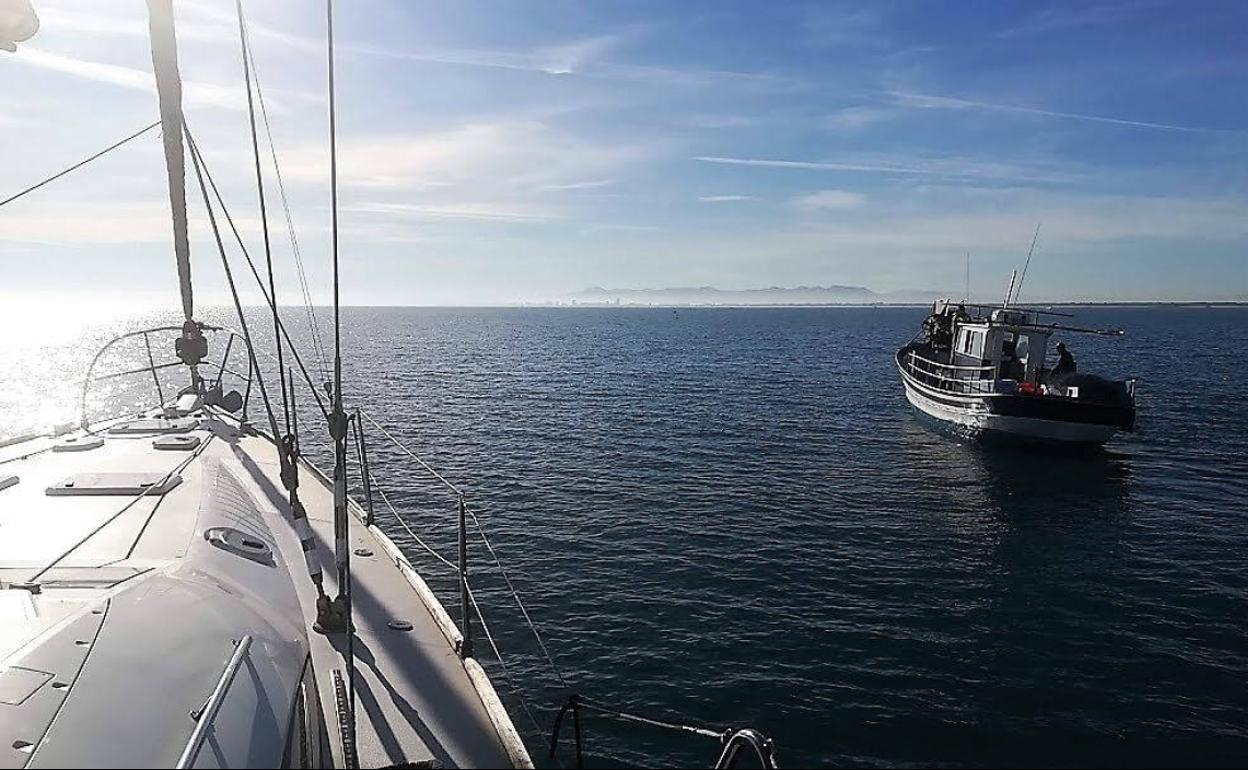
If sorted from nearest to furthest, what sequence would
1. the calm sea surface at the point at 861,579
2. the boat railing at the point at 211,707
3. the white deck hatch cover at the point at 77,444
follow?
the boat railing at the point at 211,707, the white deck hatch cover at the point at 77,444, the calm sea surface at the point at 861,579

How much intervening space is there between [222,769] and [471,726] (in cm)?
391

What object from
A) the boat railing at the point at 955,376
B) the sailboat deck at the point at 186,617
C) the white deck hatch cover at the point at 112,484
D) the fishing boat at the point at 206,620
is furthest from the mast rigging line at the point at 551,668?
the boat railing at the point at 955,376

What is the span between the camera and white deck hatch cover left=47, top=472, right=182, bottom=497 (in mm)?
8633

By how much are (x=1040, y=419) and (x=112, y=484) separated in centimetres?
3560

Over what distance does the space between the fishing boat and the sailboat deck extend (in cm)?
2

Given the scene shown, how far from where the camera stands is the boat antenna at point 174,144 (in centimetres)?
1253

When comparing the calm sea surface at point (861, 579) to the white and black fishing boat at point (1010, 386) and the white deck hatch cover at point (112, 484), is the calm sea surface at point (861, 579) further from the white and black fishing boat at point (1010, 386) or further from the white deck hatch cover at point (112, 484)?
the white deck hatch cover at point (112, 484)

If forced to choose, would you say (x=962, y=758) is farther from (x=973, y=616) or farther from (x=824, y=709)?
(x=973, y=616)

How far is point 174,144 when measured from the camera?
13.5 metres

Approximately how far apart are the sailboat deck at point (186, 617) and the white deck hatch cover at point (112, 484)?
0.10m

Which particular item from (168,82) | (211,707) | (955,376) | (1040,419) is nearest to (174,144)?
(168,82)

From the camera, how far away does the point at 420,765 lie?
239 inches

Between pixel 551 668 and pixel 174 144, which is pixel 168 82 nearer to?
pixel 174 144

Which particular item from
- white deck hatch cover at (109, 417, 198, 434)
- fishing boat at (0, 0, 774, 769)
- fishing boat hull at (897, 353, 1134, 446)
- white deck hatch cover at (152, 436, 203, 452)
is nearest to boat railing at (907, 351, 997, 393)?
fishing boat hull at (897, 353, 1134, 446)
